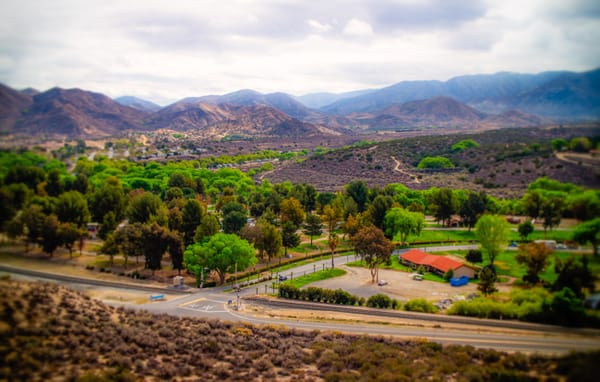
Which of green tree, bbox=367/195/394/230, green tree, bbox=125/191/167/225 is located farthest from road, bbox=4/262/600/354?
green tree, bbox=367/195/394/230

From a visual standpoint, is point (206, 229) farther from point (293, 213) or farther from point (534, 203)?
point (534, 203)

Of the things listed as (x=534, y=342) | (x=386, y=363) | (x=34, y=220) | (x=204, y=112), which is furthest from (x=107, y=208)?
(x=204, y=112)

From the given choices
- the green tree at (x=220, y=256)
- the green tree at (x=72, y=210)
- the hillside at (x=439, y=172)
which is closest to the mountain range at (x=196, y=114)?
the green tree at (x=72, y=210)

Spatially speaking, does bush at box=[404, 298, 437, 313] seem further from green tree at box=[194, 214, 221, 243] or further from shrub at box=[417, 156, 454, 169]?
shrub at box=[417, 156, 454, 169]

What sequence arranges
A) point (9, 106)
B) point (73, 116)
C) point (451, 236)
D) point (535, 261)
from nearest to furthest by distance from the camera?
point (9, 106), point (535, 261), point (73, 116), point (451, 236)

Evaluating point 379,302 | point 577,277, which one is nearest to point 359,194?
point 379,302

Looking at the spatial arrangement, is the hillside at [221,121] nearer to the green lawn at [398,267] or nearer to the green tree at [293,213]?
the green tree at [293,213]
